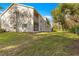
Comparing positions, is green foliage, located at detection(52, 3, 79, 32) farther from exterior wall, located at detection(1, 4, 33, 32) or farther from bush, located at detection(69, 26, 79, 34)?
exterior wall, located at detection(1, 4, 33, 32)

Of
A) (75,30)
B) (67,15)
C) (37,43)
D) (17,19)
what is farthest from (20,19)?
(75,30)

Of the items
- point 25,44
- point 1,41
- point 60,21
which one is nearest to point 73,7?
point 60,21

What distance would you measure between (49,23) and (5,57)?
0.71 metres

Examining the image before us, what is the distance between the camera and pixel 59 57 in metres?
3.69

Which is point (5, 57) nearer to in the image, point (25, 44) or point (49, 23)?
point (25, 44)

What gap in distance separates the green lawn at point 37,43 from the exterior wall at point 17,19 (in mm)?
98

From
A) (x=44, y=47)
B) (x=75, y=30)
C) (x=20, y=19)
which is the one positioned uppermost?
(x=20, y=19)

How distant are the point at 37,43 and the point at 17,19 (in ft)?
1.32

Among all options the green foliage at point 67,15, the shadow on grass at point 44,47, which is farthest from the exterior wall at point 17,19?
the green foliage at point 67,15

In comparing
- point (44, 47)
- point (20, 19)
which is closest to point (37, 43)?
point (44, 47)

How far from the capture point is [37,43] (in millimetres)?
3746

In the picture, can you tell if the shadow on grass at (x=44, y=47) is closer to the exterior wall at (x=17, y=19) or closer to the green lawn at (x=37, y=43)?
the green lawn at (x=37, y=43)

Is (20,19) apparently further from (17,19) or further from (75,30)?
(75,30)

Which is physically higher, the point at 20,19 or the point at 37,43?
the point at 20,19
